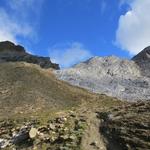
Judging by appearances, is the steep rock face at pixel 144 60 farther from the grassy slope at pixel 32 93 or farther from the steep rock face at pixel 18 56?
the grassy slope at pixel 32 93

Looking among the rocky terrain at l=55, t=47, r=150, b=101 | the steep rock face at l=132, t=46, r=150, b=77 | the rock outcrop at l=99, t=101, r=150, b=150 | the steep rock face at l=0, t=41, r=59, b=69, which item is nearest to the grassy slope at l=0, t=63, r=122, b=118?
the rocky terrain at l=55, t=47, r=150, b=101

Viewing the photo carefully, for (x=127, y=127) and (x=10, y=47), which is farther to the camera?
(x=10, y=47)

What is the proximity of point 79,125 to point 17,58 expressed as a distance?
2219 inches

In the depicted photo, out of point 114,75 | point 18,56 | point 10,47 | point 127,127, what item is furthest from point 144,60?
point 127,127

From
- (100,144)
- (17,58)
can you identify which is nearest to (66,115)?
(100,144)

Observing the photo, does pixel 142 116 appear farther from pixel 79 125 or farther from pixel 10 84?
pixel 10 84

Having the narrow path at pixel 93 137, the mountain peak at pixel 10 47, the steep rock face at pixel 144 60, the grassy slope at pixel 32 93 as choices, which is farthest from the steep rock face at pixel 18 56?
the narrow path at pixel 93 137

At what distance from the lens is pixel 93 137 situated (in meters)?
17.0

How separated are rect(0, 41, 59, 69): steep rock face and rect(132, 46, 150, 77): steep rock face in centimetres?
1332

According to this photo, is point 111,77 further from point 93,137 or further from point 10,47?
point 93,137

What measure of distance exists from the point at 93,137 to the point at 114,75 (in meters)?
43.3

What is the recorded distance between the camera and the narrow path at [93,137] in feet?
53.2

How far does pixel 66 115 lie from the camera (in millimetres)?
19484

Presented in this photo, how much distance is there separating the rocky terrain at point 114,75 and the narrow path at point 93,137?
2868 cm
